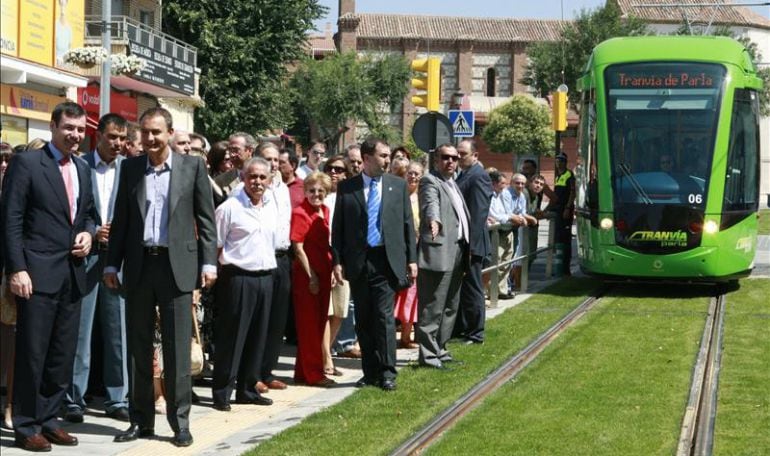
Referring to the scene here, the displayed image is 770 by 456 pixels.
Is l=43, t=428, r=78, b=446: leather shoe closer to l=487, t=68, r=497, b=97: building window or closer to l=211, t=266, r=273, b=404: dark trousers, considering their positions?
l=211, t=266, r=273, b=404: dark trousers

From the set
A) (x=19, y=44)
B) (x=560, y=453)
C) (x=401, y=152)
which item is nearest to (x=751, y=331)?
(x=401, y=152)

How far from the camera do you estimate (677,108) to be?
67.1ft

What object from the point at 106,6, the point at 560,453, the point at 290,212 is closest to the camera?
the point at 560,453

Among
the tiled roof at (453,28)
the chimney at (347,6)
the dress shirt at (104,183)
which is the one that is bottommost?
the dress shirt at (104,183)

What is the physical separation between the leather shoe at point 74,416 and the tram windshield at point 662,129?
11.4 meters

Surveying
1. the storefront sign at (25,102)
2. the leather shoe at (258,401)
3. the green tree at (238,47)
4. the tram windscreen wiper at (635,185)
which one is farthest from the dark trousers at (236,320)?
the green tree at (238,47)

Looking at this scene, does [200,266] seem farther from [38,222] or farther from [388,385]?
[388,385]

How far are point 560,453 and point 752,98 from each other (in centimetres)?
1287

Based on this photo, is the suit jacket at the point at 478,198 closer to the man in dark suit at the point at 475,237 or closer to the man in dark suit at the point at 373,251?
the man in dark suit at the point at 475,237

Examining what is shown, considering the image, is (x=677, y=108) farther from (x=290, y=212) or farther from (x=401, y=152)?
(x=290, y=212)

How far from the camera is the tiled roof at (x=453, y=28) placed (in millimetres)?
117000

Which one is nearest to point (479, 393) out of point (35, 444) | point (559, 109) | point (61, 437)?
point (61, 437)

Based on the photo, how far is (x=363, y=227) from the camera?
473 inches

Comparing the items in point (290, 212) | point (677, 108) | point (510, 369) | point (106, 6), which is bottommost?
point (510, 369)
